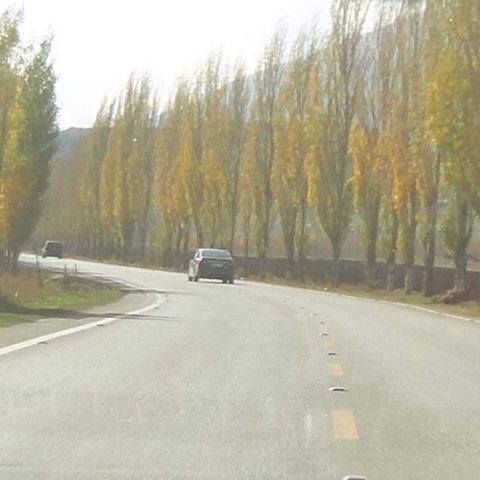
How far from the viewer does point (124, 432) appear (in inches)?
386

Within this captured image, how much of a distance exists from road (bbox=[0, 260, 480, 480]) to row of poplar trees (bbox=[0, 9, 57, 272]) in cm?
1922

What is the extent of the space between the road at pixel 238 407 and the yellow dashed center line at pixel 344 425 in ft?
0.04

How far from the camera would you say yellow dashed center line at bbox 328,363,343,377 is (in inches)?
578

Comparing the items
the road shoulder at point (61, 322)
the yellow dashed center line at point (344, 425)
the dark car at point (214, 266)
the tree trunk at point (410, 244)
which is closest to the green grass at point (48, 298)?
the road shoulder at point (61, 322)

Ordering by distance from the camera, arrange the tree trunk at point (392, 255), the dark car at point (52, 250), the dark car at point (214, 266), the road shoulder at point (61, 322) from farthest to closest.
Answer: the dark car at point (52, 250), the dark car at point (214, 266), the tree trunk at point (392, 255), the road shoulder at point (61, 322)

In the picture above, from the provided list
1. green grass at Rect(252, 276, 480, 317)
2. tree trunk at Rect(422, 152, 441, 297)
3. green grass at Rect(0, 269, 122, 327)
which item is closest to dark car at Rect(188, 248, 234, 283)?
green grass at Rect(252, 276, 480, 317)

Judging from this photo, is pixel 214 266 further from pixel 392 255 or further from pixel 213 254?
pixel 392 255

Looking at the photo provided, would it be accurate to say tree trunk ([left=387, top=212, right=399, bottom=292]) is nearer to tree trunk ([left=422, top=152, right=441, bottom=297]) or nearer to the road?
tree trunk ([left=422, top=152, right=441, bottom=297])

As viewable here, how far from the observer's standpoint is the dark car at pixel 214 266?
5856 cm

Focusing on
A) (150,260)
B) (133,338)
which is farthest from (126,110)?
(133,338)

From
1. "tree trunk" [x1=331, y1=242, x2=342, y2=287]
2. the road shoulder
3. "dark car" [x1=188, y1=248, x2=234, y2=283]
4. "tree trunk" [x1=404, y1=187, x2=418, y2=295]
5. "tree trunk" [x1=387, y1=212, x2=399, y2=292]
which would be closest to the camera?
the road shoulder

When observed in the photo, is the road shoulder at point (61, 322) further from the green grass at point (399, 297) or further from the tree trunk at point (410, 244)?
the tree trunk at point (410, 244)

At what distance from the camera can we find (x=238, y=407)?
1141 centimetres

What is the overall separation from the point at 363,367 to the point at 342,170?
43.1m
